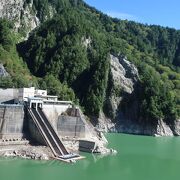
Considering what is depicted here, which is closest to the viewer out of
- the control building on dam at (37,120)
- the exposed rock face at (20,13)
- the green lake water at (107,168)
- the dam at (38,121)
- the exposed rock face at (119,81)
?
the green lake water at (107,168)

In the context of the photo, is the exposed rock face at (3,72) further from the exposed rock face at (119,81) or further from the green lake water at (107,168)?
the green lake water at (107,168)

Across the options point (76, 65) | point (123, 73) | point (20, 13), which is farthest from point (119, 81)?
point (20, 13)

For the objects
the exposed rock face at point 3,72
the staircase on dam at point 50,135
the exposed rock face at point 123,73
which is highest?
the exposed rock face at point 123,73

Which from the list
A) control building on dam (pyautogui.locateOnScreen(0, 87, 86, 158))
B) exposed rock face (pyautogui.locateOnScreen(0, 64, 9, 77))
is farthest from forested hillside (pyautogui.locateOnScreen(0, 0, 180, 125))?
control building on dam (pyautogui.locateOnScreen(0, 87, 86, 158))

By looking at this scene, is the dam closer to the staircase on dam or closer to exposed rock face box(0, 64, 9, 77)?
the staircase on dam

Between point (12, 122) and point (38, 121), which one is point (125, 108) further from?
point (12, 122)

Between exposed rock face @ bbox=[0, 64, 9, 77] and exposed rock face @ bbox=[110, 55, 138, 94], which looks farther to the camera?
exposed rock face @ bbox=[110, 55, 138, 94]

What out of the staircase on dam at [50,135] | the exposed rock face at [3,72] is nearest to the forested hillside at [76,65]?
the exposed rock face at [3,72]
